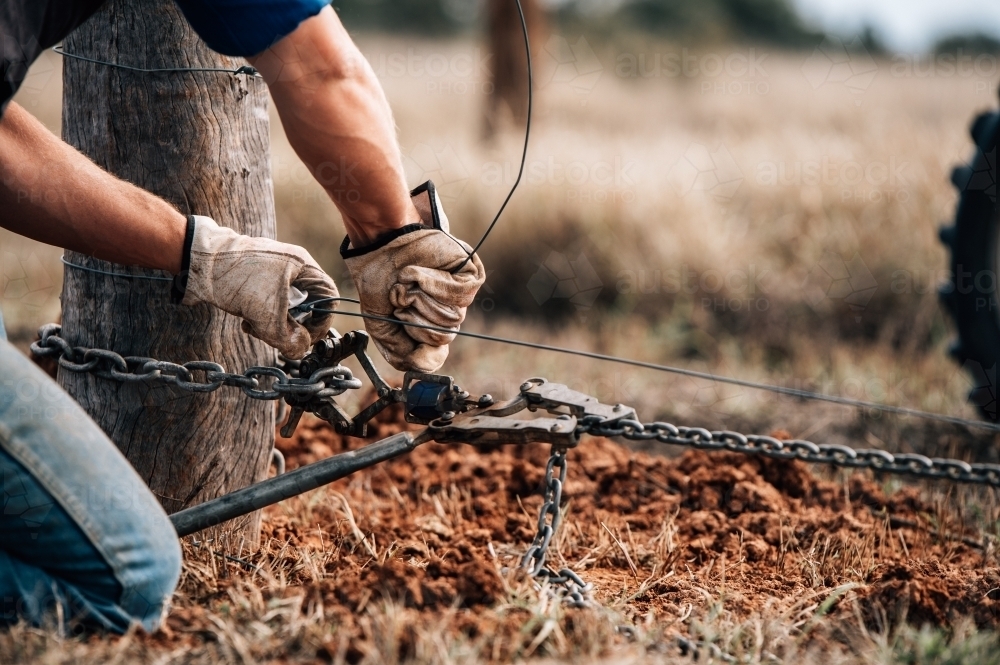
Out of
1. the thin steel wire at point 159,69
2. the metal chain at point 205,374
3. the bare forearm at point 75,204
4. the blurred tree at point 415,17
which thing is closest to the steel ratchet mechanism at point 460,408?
the metal chain at point 205,374

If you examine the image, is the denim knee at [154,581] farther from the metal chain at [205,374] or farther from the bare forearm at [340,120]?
the bare forearm at [340,120]

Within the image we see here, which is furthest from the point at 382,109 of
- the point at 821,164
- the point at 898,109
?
the point at 898,109

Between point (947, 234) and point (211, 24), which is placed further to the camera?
point (947, 234)

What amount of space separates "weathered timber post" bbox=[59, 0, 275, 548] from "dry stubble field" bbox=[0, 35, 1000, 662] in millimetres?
278

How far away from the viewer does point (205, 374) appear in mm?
2402

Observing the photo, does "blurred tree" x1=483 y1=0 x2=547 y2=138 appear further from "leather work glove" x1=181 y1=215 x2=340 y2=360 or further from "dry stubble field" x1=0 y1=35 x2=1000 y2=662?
"leather work glove" x1=181 y1=215 x2=340 y2=360

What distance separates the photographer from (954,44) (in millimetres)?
34750

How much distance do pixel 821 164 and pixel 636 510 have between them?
489 cm

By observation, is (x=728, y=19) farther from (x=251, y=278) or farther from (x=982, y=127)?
(x=251, y=278)

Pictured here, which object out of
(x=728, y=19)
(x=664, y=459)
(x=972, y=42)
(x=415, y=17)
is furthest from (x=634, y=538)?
(x=972, y=42)

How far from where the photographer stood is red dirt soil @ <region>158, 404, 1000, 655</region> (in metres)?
2.13

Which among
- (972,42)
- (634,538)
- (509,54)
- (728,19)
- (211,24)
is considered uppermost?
(728,19)

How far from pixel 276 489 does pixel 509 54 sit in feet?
28.8

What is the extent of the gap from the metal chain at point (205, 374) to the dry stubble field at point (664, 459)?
1.44 ft
